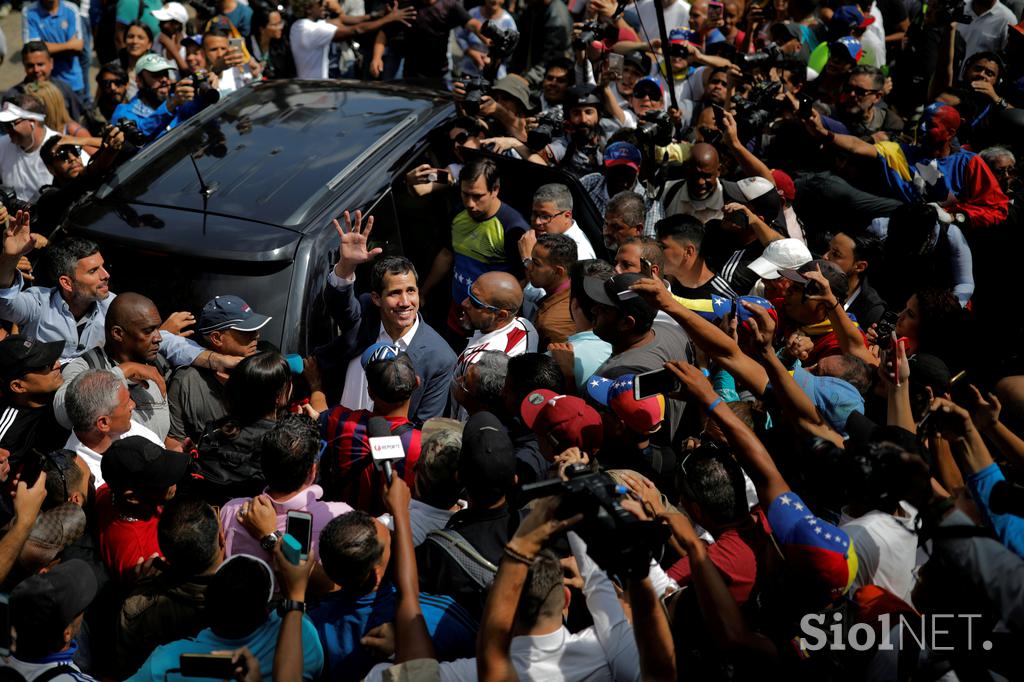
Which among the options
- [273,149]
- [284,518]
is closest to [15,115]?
[273,149]

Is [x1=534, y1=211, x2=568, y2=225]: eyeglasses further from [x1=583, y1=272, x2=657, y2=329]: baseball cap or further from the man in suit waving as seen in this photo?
[x1=583, y1=272, x2=657, y2=329]: baseball cap

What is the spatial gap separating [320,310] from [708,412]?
2210 mm

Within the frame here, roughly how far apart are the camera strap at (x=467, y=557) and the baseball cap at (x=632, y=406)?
852 millimetres

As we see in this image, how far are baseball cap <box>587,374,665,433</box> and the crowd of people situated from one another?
2cm

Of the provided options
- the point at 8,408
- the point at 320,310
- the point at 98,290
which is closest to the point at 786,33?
the point at 320,310

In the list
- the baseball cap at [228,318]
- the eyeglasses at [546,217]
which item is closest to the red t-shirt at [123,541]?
the baseball cap at [228,318]

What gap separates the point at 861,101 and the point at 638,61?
1891mm

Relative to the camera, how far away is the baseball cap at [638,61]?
26.2 ft

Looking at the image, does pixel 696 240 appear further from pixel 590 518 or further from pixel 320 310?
pixel 590 518

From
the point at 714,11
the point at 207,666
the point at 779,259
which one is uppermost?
the point at 714,11

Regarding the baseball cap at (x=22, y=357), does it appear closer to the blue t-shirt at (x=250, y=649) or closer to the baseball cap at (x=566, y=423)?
the blue t-shirt at (x=250, y=649)

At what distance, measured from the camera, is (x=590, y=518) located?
250 centimetres

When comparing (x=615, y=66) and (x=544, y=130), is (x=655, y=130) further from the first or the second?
(x=615, y=66)

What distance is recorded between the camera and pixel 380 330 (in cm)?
483
